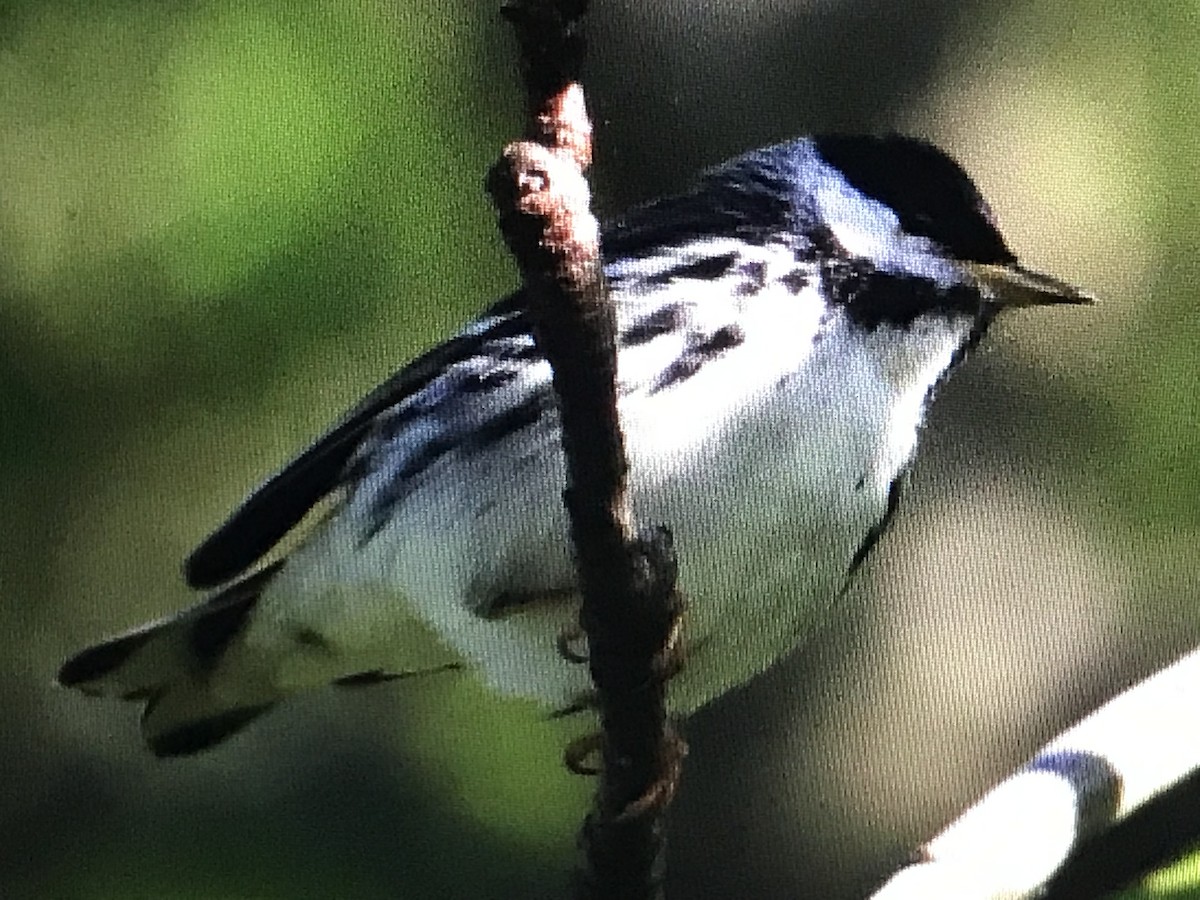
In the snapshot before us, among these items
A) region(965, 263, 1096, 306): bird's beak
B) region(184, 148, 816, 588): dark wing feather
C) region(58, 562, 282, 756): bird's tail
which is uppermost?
region(184, 148, 816, 588): dark wing feather

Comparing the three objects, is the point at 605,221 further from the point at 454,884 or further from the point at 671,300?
the point at 454,884

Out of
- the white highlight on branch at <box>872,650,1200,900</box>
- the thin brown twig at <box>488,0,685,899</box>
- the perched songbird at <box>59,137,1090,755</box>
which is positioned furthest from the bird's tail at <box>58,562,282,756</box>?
the white highlight on branch at <box>872,650,1200,900</box>

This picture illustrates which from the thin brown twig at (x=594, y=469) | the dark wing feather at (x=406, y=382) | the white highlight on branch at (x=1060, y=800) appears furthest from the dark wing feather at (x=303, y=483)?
the white highlight on branch at (x=1060, y=800)

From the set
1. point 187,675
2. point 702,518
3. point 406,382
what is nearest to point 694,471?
point 702,518

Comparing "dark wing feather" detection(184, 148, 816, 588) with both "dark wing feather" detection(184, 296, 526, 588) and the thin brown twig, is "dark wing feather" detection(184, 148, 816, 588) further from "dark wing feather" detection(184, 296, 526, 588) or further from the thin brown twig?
the thin brown twig

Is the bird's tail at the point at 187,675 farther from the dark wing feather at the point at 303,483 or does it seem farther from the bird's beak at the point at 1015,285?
the bird's beak at the point at 1015,285

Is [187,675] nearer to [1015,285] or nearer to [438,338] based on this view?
[438,338]

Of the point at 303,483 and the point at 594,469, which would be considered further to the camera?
the point at 303,483
